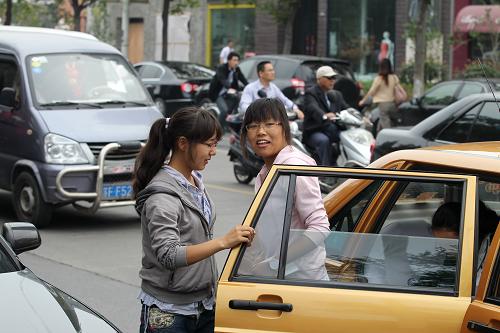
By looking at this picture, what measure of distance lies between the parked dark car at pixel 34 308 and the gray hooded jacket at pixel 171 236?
0.88 feet

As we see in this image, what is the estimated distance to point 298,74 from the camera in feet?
71.3

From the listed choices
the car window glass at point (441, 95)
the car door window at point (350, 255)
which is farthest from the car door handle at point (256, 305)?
the car window glass at point (441, 95)

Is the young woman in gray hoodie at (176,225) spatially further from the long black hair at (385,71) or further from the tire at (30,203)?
the long black hair at (385,71)

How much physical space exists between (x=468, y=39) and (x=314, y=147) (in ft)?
67.8

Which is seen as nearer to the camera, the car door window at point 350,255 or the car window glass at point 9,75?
the car door window at point 350,255

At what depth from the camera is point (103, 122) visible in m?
11.6

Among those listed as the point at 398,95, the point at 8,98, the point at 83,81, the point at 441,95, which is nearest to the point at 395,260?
the point at 8,98

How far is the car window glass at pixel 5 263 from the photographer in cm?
486

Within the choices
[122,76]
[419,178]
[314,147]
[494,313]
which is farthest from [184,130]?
[314,147]

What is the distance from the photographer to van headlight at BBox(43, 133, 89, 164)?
11.2 metres

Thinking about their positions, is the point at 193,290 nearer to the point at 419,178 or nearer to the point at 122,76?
the point at 419,178

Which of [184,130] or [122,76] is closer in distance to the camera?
[184,130]

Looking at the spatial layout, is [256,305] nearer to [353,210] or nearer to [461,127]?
[353,210]

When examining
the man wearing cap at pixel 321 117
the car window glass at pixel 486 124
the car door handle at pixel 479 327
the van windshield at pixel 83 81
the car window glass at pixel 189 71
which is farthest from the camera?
the car window glass at pixel 189 71
